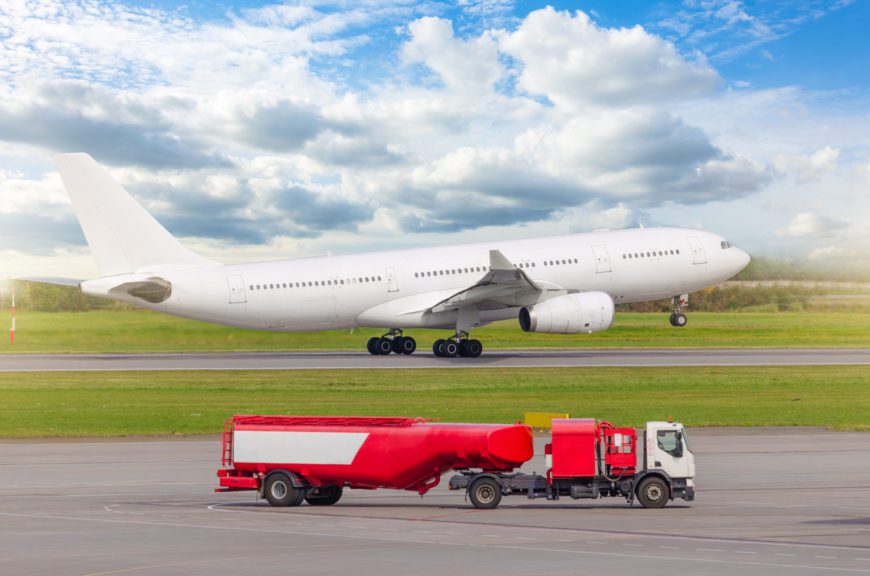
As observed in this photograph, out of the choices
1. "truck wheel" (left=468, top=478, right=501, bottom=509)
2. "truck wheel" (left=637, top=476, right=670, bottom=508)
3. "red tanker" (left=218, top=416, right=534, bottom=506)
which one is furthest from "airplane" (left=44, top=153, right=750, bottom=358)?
"truck wheel" (left=637, top=476, right=670, bottom=508)

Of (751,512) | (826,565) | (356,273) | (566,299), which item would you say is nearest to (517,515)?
(751,512)

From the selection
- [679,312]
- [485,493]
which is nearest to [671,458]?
[485,493]

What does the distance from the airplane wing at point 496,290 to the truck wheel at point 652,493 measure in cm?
3535

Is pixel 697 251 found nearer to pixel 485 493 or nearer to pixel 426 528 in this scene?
pixel 485 493

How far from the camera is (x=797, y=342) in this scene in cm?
8350

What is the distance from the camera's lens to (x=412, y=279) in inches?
2591

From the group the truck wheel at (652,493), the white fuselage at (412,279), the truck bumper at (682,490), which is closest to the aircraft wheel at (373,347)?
the white fuselage at (412,279)

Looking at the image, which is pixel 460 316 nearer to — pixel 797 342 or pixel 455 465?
pixel 797 342

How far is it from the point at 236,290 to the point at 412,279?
10770 mm

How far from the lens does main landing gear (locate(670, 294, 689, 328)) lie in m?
69.0

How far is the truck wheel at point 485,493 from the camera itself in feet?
79.6

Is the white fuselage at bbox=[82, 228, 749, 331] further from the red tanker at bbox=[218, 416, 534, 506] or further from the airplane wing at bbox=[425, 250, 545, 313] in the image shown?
the red tanker at bbox=[218, 416, 534, 506]

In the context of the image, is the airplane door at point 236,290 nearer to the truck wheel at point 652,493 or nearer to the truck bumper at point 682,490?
the truck wheel at point 652,493

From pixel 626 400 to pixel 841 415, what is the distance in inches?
360
